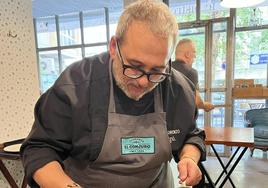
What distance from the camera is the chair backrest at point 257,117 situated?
410 cm

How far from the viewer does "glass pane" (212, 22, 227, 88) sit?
162 inches

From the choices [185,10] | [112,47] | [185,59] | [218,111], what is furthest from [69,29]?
[112,47]

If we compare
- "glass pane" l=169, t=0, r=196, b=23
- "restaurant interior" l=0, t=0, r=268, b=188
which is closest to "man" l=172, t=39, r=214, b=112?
"restaurant interior" l=0, t=0, r=268, b=188

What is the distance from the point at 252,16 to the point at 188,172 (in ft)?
14.1

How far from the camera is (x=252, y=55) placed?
4375mm

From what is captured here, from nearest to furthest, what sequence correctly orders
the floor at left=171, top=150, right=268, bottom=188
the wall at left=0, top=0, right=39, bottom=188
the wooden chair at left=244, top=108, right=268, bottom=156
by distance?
1. the wall at left=0, top=0, right=39, bottom=188
2. the floor at left=171, top=150, right=268, bottom=188
3. the wooden chair at left=244, top=108, right=268, bottom=156

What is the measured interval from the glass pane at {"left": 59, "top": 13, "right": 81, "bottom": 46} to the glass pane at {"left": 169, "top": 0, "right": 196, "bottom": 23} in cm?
242

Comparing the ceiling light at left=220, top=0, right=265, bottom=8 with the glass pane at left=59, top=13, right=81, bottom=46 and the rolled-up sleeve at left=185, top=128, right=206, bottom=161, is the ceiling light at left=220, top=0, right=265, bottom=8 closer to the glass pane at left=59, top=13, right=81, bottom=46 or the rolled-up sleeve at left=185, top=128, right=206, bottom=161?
the rolled-up sleeve at left=185, top=128, right=206, bottom=161

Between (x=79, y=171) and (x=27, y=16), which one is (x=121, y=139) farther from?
(x=27, y=16)

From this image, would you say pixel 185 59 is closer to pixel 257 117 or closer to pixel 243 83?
pixel 243 83

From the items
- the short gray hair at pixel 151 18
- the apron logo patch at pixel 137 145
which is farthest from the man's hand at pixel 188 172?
the short gray hair at pixel 151 18

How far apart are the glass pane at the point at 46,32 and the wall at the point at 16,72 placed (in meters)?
4.36

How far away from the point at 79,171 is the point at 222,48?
3795 millimetres

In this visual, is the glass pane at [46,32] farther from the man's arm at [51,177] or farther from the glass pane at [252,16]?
the man's arm at [51,177]
